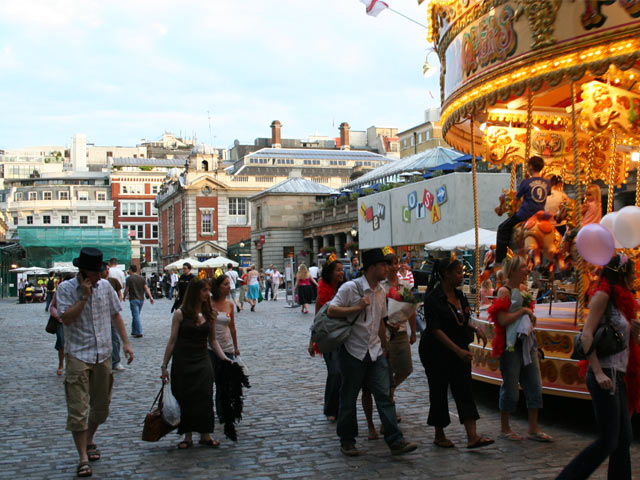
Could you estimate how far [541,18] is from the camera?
766cm

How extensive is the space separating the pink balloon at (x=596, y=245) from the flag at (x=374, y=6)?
5.93m

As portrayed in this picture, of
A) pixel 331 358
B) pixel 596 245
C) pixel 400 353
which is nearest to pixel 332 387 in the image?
pixel 331 358

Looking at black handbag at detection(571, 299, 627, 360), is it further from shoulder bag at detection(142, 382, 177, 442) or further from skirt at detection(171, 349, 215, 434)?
shoulder bag at detection(142, 382, 177, 442)

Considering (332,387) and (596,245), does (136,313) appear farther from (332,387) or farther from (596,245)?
(596,245)

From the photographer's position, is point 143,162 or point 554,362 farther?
point 143,162

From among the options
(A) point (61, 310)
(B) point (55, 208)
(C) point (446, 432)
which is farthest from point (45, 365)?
(B) point (55, 208)

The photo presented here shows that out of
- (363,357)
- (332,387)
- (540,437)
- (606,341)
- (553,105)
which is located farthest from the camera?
(553,105)

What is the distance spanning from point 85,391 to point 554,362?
15.1ft

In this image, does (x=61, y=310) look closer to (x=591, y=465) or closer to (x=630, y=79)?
(x=591, y=465)

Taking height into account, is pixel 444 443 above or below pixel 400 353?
below

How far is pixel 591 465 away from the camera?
480cm

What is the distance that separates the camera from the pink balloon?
19.5 feet

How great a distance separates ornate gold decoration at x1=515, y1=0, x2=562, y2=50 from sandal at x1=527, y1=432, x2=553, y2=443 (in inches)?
149

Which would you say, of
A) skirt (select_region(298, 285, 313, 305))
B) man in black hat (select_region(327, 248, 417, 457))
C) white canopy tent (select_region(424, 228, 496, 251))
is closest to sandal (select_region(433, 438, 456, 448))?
man in black hat (select_region(327, 248, 417, 457))
